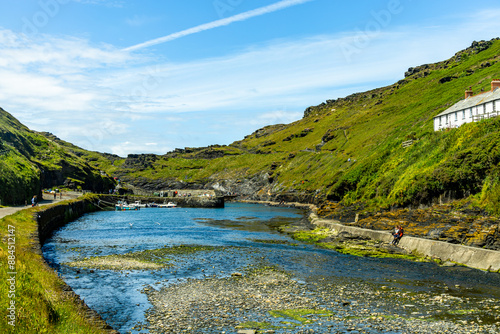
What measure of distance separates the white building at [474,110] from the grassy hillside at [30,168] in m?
77.6

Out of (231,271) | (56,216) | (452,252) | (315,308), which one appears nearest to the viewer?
(315,308)

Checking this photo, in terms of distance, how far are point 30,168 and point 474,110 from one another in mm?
86168

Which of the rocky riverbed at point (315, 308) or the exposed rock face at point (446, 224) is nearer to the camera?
the rocky riverbed at point (315, 308)

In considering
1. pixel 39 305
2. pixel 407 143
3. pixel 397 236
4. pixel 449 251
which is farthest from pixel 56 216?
pixel 407 143

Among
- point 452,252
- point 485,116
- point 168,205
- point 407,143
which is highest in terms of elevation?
point 485,116

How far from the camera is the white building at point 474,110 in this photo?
60094 mm

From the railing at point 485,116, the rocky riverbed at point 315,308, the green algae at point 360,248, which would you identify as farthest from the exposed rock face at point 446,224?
the railing at point 485,116

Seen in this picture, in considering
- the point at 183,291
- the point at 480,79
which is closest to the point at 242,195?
the point at 480,79

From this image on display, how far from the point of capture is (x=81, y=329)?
13.0 m

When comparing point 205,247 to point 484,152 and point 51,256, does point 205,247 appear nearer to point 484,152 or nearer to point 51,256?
point 51,256

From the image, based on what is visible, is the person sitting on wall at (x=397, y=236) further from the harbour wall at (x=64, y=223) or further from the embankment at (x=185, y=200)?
the embankment at (x=185, y=200)

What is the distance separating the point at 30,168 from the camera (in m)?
77.8

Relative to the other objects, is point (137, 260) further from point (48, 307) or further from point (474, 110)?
point (474, 110)

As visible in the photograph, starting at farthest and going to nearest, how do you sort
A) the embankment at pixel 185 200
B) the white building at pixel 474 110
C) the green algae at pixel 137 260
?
1. the embankment at pixel 185 200
2. the white building at pixel 474 110
3. the green algae at pixel 137 260
